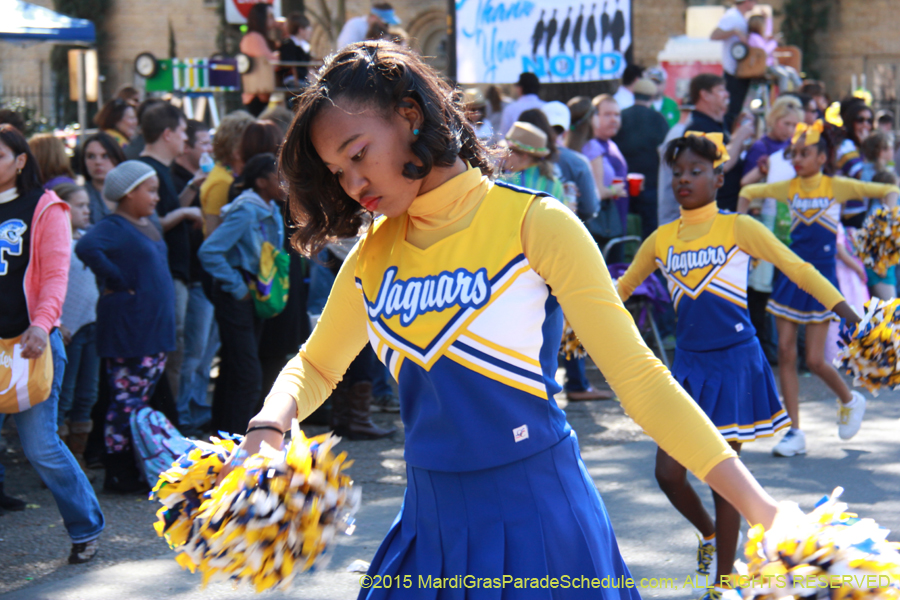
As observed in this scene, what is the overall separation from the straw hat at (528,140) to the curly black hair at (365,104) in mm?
4907

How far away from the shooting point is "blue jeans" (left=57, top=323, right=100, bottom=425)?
6.25 metres

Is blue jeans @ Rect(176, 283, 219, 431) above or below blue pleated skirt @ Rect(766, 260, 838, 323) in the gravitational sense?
below

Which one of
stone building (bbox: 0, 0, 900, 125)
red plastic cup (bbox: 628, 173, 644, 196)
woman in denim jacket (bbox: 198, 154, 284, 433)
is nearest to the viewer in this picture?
woman in denim jacket (bbox: 198, 154, 284, 433)

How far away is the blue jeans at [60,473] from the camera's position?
174 inches

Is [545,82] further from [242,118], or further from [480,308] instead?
[480,308]

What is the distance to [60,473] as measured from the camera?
4.41 metres

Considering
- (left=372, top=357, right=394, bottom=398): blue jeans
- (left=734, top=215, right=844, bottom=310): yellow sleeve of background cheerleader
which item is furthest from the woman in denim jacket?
(left=734, top=215, right=844, bottom=310): yellow sleeve of background cheerleader

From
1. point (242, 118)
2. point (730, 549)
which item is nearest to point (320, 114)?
point (730, 549)

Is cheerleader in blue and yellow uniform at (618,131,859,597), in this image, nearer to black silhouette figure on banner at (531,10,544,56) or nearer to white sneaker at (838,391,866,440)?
white sneaker at (838,391,866,440)

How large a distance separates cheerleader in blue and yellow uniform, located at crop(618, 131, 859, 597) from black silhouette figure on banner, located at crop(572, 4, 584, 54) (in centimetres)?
605

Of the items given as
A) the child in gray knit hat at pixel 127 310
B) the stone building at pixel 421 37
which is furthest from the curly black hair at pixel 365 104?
the stone building at pixel 421 37

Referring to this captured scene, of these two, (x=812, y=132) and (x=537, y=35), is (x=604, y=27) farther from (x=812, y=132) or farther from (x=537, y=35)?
(x=812, y=132)

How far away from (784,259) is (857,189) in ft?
11.3

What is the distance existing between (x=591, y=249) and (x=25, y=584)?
3399 millimetres
